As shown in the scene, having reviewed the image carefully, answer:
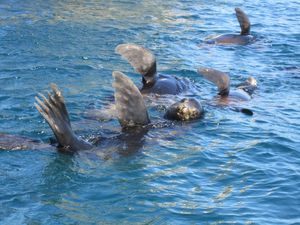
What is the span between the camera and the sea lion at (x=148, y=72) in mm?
9859

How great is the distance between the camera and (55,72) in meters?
11.5

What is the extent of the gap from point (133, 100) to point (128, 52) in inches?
84.7

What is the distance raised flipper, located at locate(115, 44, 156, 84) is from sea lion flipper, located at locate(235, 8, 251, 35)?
16.8ft

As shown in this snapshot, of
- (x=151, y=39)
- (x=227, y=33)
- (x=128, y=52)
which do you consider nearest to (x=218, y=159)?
(x=128, y=52)

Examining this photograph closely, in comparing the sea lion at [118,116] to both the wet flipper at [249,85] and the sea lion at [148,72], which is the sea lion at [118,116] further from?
the wet flipper at [249,85]

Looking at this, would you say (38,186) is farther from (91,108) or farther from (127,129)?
(91,108)

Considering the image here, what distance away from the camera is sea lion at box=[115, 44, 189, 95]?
32.3ft

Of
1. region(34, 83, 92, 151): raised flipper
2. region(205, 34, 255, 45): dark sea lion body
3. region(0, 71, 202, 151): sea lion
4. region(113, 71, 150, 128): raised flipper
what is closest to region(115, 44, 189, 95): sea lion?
region(0, 71, 202, 151): sea lion

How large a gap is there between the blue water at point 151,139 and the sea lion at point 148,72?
67 centimetres

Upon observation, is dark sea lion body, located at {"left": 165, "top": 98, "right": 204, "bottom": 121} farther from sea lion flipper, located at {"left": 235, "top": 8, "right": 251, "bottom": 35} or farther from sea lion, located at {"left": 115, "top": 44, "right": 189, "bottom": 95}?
sea lion flipper, located at {"left": 235, "top": 8, "right": 251, "bottom": 35}

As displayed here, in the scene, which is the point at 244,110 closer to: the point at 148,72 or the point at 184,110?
the point at 184,110

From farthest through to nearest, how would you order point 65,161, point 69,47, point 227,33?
point 227,33
point 69,47
point 65,161

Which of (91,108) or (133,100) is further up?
(133,100)

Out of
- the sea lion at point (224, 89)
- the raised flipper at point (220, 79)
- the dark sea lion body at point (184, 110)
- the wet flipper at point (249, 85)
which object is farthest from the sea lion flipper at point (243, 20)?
the dark sea lion body at point (184, 110)
